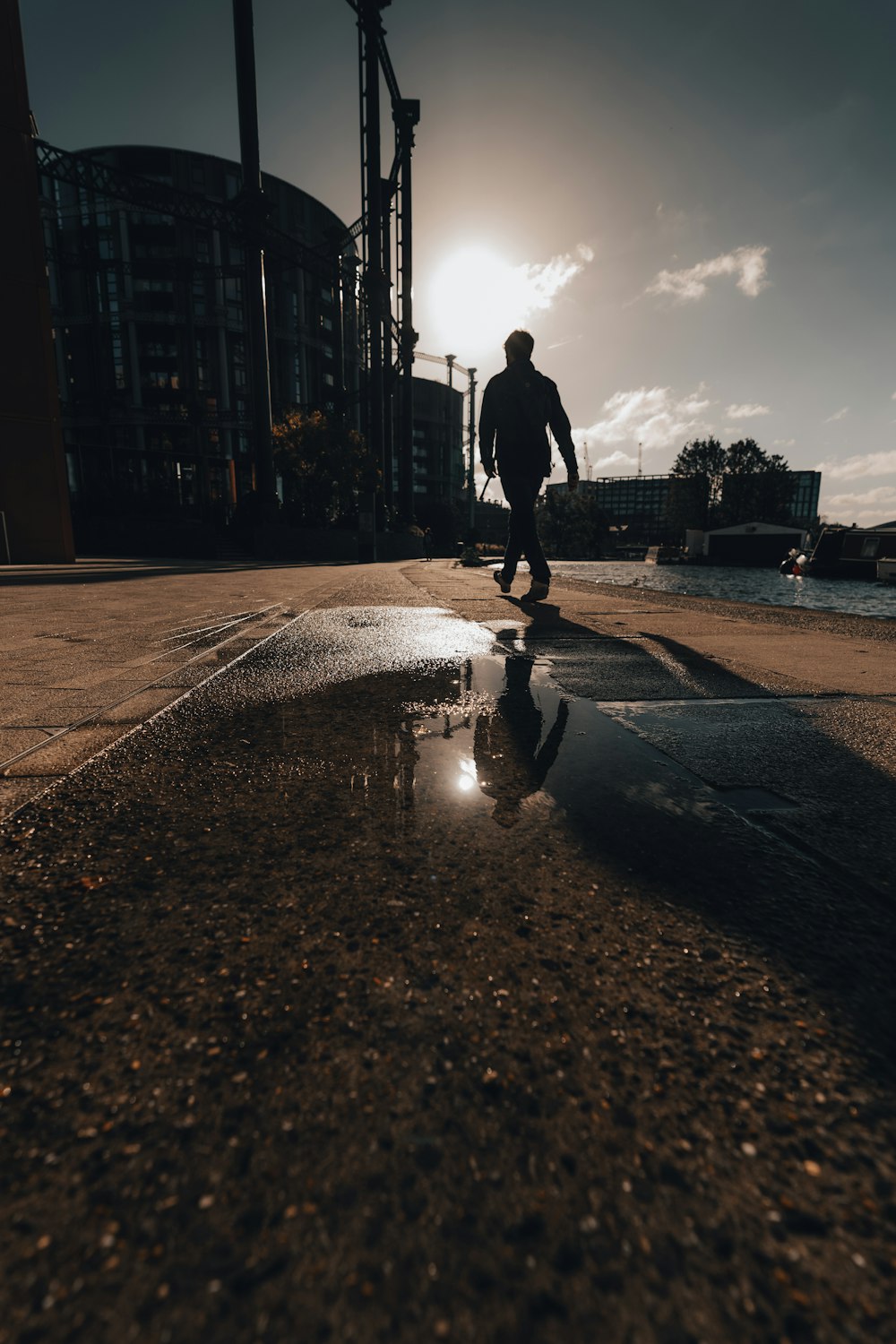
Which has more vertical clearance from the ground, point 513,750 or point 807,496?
point 807,496

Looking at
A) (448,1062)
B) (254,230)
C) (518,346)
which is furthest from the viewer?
(254,230)

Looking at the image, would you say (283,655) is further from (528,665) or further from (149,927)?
(149,927)

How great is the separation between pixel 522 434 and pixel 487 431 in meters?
0.31

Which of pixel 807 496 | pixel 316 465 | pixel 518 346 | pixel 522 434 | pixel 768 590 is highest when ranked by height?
pixel 807 496

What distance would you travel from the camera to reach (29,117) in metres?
10.2

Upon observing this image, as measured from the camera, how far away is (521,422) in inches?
205

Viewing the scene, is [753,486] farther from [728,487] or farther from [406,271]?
[406,271]

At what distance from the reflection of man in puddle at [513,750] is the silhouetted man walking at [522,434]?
140 inches

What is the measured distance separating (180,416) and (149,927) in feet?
142

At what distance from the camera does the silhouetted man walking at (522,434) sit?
5.12 meters

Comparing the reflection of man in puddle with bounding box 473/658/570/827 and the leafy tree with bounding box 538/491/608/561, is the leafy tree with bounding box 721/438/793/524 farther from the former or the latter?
the reflection of man in puddle with bounding box 473/658/570/827

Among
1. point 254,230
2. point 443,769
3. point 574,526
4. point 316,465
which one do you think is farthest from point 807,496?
point 443,769

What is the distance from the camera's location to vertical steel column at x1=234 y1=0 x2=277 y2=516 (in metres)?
17.1

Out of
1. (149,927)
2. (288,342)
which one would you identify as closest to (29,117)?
(149,927)
